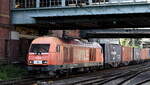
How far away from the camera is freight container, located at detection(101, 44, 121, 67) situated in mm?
36688

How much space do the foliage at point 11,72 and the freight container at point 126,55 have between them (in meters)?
21.4

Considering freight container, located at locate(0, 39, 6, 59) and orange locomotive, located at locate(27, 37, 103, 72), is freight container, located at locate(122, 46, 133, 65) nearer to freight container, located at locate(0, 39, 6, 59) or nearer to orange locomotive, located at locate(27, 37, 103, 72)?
orange locomotive, located at locate(27, 37, 103, 72)

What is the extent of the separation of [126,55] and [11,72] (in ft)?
83.3

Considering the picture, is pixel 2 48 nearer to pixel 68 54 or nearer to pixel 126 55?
pixel 68 54

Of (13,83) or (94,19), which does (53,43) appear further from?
(94,19)

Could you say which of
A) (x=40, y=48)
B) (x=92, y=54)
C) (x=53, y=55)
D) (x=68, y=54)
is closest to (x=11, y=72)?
(x=40, y=48)

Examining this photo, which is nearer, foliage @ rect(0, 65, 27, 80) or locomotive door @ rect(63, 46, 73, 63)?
foliage @ rect(0, 65, 27, 80)

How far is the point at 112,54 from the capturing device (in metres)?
38.9

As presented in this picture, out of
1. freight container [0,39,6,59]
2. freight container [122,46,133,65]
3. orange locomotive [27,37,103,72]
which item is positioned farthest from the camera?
freight container [122,46,133,65]

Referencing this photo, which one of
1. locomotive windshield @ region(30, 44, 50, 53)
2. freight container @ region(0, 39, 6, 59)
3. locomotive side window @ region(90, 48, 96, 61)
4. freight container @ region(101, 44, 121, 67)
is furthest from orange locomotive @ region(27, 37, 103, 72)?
freight container @ region(101, 44, 121, 67)

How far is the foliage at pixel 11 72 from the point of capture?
23641 millimetres

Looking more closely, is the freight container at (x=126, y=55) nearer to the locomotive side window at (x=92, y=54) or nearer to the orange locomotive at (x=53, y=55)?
the locomotive side window at (x=92, y=54)

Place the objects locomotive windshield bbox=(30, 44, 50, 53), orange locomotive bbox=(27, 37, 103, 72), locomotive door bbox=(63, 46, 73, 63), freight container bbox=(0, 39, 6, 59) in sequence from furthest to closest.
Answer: freight container bbox=(0, 39, 6, 59) → locomotive door bbox=(63, 46, 73, 63) → locomotive windshield bbox=(30, 44, 50, 53) → orange locomotive bbox=(27, 37, 103, 72)

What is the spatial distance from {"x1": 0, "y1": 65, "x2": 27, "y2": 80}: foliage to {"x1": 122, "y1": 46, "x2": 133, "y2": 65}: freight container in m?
21.4
